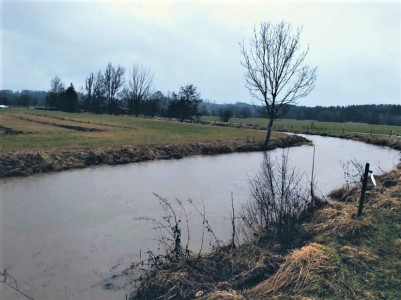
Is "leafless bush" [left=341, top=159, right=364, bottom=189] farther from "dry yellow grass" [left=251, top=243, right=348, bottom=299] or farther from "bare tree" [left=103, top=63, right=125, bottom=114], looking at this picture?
"bare tree" [left=103, top=63, right=125, bottom=114]

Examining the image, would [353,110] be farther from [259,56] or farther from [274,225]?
[274,225]

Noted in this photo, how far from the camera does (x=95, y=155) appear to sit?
17.2 m

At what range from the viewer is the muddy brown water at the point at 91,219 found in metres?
5.73

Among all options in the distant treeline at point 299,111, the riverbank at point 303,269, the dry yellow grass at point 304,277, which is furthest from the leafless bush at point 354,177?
the distant treeline at point 299,111

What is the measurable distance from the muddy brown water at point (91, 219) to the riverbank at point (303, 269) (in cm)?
98

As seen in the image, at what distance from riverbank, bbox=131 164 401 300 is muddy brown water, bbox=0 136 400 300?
979 mm

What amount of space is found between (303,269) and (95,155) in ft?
45.5

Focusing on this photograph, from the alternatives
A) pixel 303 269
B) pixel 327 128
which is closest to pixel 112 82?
pixel 327 128

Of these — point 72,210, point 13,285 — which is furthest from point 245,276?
point 72,210

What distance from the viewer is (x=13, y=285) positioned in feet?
18.0

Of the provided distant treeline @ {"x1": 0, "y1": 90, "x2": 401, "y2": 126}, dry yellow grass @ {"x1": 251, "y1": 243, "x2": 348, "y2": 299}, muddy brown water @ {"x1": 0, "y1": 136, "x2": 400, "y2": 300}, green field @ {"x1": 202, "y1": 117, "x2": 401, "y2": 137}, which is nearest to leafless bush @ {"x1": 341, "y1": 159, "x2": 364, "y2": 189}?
muddy brown water @ {"x1": 0, "y1": 136, "x2": 400, "y2": 300}

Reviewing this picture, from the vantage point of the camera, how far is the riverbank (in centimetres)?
457

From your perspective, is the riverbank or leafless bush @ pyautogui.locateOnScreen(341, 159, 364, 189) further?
leafless bush @ pyautogui.locateOnScreen(341, 159, 364, 189)

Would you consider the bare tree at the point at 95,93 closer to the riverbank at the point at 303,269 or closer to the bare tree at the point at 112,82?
the bare tree at the point at 112,82
